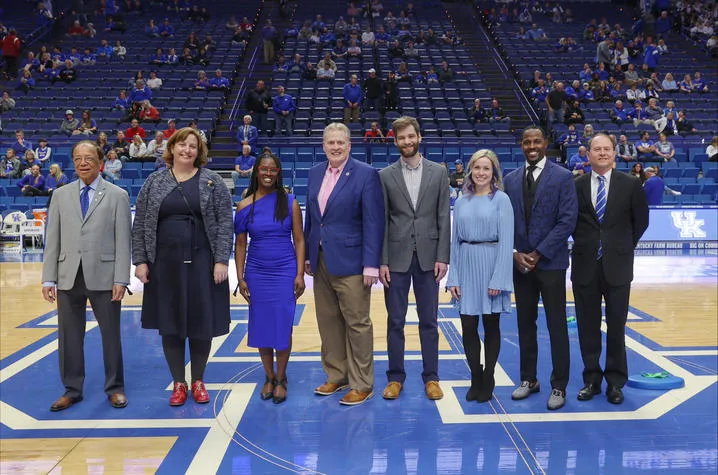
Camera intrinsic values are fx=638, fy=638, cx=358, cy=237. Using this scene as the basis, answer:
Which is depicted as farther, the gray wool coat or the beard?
the beard

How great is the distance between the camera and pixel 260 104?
13.9 metres

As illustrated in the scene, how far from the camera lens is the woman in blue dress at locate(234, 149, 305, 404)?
374 cm

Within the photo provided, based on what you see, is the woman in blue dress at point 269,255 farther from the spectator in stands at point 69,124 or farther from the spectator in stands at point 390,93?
the spectator in stands at point 390,93

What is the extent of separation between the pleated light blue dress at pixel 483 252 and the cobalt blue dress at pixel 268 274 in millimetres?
975

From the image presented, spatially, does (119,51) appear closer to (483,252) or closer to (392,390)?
(392,390)

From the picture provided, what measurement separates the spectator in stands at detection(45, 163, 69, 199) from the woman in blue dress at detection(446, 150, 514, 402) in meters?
9.24

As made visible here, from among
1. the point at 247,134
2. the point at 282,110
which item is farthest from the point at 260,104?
the point at 247,134

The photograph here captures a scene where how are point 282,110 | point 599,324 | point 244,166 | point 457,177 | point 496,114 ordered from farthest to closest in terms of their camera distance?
point 496,114 → point 282,110 → point 244,166 → point 457,177 → point 599,324

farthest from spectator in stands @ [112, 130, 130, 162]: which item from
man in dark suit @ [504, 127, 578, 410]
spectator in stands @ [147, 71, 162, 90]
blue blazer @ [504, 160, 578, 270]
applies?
blue blazer @ [504, 160, 578, 270]

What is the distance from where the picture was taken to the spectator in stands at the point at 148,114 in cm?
1388

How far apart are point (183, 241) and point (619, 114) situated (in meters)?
13.2

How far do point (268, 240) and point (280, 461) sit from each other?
4.19ft

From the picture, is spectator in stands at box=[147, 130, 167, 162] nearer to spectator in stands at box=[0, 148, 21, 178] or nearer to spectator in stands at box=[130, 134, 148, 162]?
spectator in stands at box=[130, 134, 148, 162]

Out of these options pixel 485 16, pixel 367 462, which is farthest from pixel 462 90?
pixel 367 462
